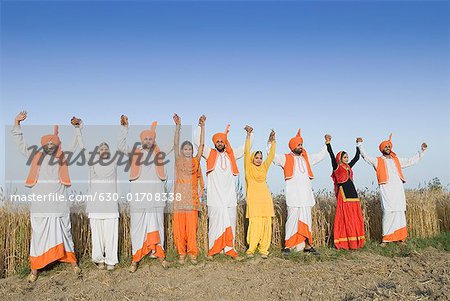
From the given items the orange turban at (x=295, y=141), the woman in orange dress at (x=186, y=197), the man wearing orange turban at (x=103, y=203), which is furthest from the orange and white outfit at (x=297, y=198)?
the man wearing orange turban at (x=103, y=203)

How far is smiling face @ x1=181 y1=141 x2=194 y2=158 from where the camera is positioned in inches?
306

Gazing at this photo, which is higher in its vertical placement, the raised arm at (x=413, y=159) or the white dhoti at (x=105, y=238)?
the raised arm at (x=413, y=159)

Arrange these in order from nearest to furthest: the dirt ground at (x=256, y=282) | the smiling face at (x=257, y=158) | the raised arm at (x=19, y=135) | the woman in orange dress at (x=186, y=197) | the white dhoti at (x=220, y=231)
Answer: the dirt ground at (x=256, y=282) → the raised arm at (x=19, y=135) → the woman in orange dress at (x=186, y=197) → the white dhoti at (x=220, y=231) → the smiling face at (x=257, y=158)

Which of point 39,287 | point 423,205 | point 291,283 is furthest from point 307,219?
point 39,287

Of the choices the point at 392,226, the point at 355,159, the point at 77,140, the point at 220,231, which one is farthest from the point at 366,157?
the point at 77,140

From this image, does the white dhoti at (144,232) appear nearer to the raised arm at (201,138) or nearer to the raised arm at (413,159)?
the raised arm at (201,138)

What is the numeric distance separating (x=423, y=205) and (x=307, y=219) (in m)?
3.85

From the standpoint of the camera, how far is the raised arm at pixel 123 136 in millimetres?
7617

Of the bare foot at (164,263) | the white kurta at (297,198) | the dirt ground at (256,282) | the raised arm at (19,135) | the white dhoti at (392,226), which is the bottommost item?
the dirt ground at (256,282)

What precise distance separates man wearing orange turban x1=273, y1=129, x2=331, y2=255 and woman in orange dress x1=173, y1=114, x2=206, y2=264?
166 centimetres

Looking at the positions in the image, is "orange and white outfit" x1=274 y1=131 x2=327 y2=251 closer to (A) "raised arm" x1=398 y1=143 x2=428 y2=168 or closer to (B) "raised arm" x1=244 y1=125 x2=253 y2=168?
(B) "raised arm" x1=244 y1=125 x2=253 y2=168

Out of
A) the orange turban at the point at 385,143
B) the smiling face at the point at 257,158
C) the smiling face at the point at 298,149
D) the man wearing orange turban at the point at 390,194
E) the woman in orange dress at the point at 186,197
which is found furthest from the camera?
the orange turban at the point at 385,143

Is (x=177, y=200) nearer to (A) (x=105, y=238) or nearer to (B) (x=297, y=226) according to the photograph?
(A) (x=105, y=238)

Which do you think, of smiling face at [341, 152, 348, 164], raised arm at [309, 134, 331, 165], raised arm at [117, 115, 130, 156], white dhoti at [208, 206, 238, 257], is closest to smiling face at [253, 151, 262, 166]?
white dhoti at [208, 206, 238, 257]
